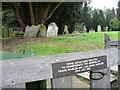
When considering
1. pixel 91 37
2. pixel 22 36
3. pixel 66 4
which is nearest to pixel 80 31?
pixel 91 37

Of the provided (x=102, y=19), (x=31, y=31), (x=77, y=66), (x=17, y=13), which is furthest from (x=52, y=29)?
(x=77, y=66)

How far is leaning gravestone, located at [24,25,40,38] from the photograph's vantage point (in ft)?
4.09

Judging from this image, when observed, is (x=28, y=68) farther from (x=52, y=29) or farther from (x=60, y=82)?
(x=52, y=29)

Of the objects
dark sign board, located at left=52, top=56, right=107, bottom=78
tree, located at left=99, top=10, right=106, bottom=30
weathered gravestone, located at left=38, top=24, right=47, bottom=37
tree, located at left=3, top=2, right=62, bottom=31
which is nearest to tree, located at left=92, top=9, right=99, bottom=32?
tree, located at left=99, top=10, right=106, bottom=30

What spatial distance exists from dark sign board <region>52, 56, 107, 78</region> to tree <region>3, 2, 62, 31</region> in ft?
3.27

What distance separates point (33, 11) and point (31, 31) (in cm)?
23

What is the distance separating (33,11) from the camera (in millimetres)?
1268

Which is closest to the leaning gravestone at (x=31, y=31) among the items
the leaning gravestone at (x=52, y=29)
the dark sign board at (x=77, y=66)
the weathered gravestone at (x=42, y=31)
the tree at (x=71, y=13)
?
the weathered gravestone at (x=42, y=31)

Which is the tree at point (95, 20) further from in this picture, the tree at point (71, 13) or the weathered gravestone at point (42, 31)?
the weathered gravestone at point (42, 31)

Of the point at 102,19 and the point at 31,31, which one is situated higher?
the point at 102,19

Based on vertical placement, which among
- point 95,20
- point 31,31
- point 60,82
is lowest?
point 60,82

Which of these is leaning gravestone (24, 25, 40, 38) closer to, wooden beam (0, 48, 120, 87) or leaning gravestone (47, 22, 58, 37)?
leaning gravestone (47, 22, 58, 37)

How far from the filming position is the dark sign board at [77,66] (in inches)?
13.3

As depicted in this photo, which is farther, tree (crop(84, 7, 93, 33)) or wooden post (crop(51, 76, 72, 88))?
tree (crop(84, 7, 93, 33))
